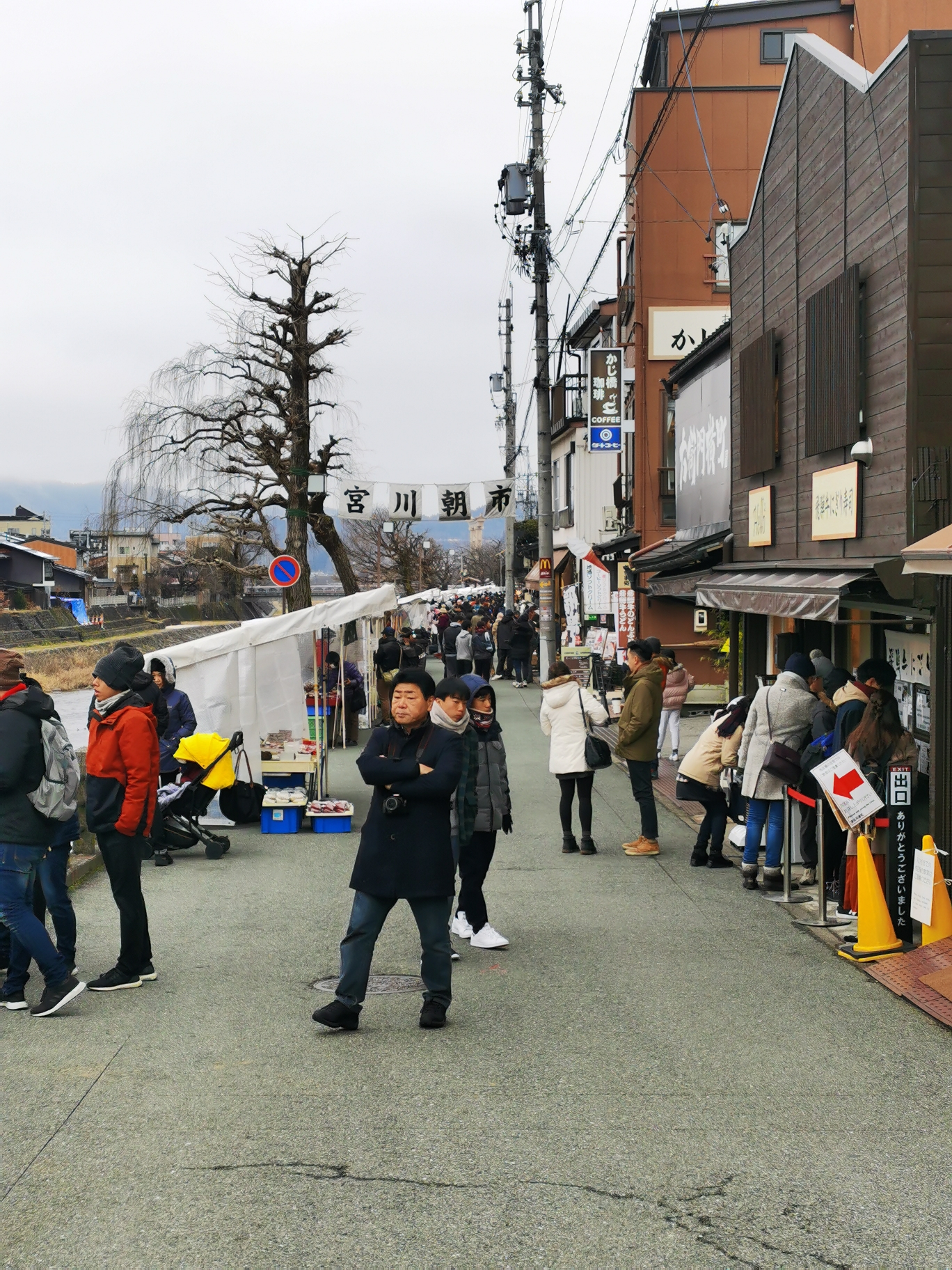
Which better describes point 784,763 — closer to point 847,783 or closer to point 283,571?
point 847,783

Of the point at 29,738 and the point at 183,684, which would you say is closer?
the point at 29,738

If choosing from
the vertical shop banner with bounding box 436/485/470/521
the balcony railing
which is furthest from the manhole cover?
the balcony railing

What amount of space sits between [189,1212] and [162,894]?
5.78m

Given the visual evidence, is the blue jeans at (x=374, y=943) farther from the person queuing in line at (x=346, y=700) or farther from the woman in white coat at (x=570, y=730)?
the person queuing in line at (x=346, y=700)

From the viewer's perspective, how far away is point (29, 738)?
A: 6414mm

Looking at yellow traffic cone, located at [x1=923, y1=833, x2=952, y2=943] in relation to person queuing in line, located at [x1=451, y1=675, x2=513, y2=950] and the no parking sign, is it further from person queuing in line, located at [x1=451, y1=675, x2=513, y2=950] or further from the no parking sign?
the no parking sign

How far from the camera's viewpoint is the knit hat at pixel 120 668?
685 centimetres

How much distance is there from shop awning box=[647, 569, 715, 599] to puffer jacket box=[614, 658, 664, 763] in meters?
2.27

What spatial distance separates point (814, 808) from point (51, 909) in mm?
5660

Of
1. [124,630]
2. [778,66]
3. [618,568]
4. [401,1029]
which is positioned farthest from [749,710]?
[124,630]

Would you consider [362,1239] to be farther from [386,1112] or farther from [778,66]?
[778,66]

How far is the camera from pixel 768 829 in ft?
32.1

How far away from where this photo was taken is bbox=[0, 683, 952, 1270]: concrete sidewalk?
401 cm

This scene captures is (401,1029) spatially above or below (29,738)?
below
